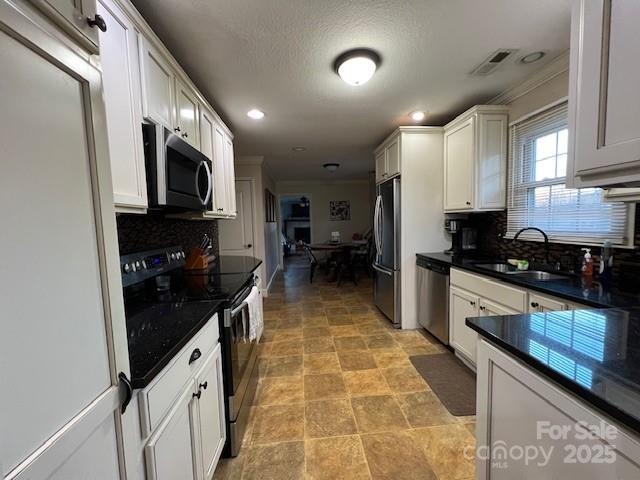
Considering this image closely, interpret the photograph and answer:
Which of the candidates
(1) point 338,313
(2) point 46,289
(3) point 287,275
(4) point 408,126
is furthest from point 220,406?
(3) point 287,275

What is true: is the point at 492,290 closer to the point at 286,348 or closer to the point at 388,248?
the point at 388,248

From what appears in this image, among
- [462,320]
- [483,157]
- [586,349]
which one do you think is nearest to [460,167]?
[483,157]

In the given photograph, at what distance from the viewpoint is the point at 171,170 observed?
1.45 metres

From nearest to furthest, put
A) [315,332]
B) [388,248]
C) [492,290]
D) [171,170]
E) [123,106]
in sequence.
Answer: [123,106], [171,170], [492,290], [315,332], [388,248]

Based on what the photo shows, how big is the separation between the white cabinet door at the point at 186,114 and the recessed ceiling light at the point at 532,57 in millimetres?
2397

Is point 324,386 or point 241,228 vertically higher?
point 241,228

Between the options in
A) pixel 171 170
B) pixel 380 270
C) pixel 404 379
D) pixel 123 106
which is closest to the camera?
pixel 123 106

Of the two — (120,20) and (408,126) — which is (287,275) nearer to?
(408,126)

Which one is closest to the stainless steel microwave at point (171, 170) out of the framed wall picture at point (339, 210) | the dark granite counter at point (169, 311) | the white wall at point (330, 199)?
the dark granite counter at point (169, 311)

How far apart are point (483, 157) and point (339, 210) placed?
18.4 ft

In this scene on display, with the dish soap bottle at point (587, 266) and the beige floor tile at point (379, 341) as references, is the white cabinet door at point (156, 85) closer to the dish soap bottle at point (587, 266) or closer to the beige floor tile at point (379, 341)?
the beige floor tile at point (379, 341)

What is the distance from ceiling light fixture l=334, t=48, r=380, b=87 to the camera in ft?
5.88

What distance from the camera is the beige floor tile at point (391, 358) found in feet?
8.09

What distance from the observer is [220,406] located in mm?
1427
